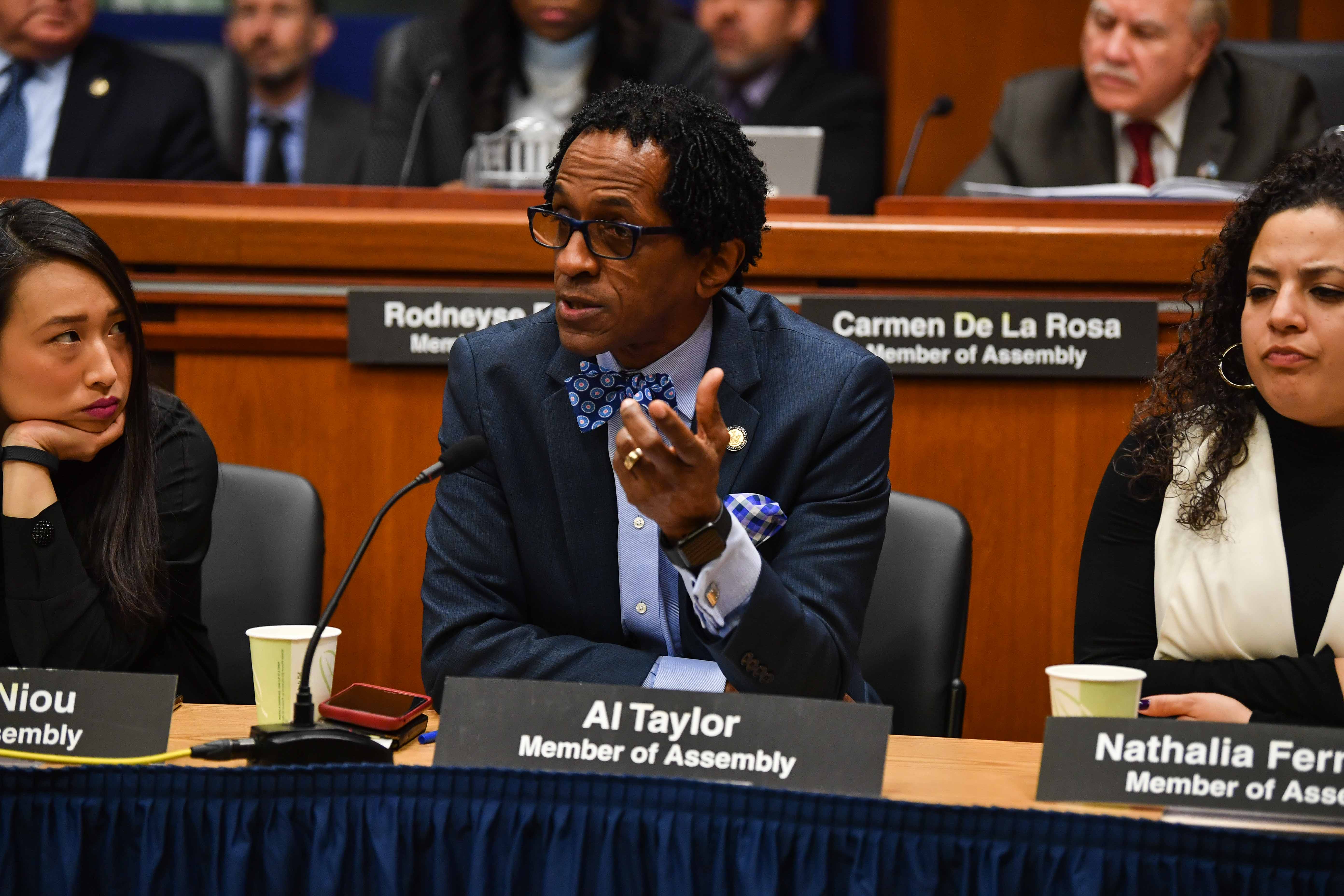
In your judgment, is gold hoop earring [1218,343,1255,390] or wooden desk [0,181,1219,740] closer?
gold hoop earring [1218,343,1255,390]

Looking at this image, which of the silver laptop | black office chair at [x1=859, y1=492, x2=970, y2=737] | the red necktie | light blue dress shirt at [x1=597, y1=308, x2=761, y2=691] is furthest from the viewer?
the red necktie

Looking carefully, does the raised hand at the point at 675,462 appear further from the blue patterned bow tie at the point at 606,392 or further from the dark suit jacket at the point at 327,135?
the dark suit jacket at the point at 327,135

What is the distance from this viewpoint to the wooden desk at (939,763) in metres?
1.51

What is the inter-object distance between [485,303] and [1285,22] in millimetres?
4214

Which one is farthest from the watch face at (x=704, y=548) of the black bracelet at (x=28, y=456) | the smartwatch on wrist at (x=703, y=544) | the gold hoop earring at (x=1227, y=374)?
the black bracelet at (x=28, y=456)

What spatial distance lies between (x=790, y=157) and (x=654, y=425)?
168 cm

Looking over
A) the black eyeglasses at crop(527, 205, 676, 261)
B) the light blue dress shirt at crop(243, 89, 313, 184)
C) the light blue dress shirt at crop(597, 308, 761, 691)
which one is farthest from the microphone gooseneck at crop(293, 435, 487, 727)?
the light blue dress shirt at crop(243, 89, 313, 184)

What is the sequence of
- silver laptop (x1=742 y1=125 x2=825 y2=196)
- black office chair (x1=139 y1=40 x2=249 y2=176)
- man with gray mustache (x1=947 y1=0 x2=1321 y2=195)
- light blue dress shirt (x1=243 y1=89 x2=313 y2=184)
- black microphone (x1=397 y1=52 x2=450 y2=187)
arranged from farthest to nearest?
light blue dress shirt (x1=243 y1=89 x2=313 y2=184) → black office chair (x1=139 y1=40 x2=249 y2=176) → man with gray mustache (x1=947 y1=0 x2=1321 y2=195) → black microphone (x1=397 y1=52 x2=450 y2=187) → silver laptop (x1=742 y1=125 x2=825 y2=196)

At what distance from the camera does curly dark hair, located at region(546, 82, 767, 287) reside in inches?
76.6

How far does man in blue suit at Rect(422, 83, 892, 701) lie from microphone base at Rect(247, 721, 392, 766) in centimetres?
36

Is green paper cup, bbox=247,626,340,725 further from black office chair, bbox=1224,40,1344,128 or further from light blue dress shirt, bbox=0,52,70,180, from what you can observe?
black office chair, bbox=1224,40,1344,128

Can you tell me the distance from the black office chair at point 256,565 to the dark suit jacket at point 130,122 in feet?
6.71

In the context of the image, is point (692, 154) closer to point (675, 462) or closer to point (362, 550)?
point (675, 462)

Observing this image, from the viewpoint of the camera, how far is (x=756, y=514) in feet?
6.25
